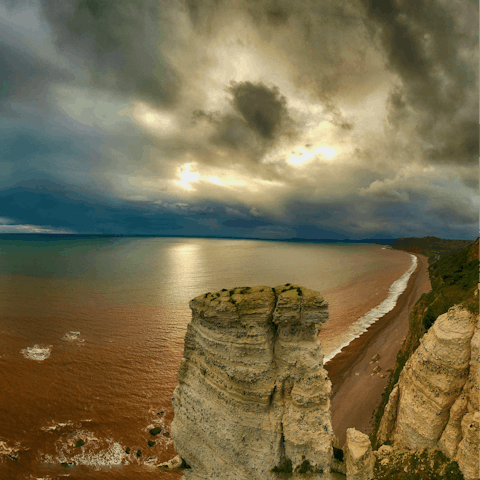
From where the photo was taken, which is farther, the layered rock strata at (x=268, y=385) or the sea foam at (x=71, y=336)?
the sea foam at (x=71, y=336)

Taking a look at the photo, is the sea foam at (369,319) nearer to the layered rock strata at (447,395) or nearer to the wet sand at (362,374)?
the wet sand at (362,374)

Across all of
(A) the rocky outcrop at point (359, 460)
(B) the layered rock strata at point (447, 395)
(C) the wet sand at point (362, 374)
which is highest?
(B) the layered rock strata at point (447, 395)

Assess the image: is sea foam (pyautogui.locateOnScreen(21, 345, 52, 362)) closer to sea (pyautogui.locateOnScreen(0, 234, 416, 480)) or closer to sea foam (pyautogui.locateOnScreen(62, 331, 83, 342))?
sea (pyautogui.locateOnScreen(0, 234, 416, 480))

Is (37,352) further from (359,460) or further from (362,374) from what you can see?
(362,374)

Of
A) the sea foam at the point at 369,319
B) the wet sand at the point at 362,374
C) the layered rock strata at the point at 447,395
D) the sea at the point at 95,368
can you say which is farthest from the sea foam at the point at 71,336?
the layered rock strata at the point at 447,395

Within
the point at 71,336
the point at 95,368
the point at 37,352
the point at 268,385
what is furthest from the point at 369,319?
the point at 37,352

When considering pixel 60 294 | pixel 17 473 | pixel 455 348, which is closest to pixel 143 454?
pixel 17 473
